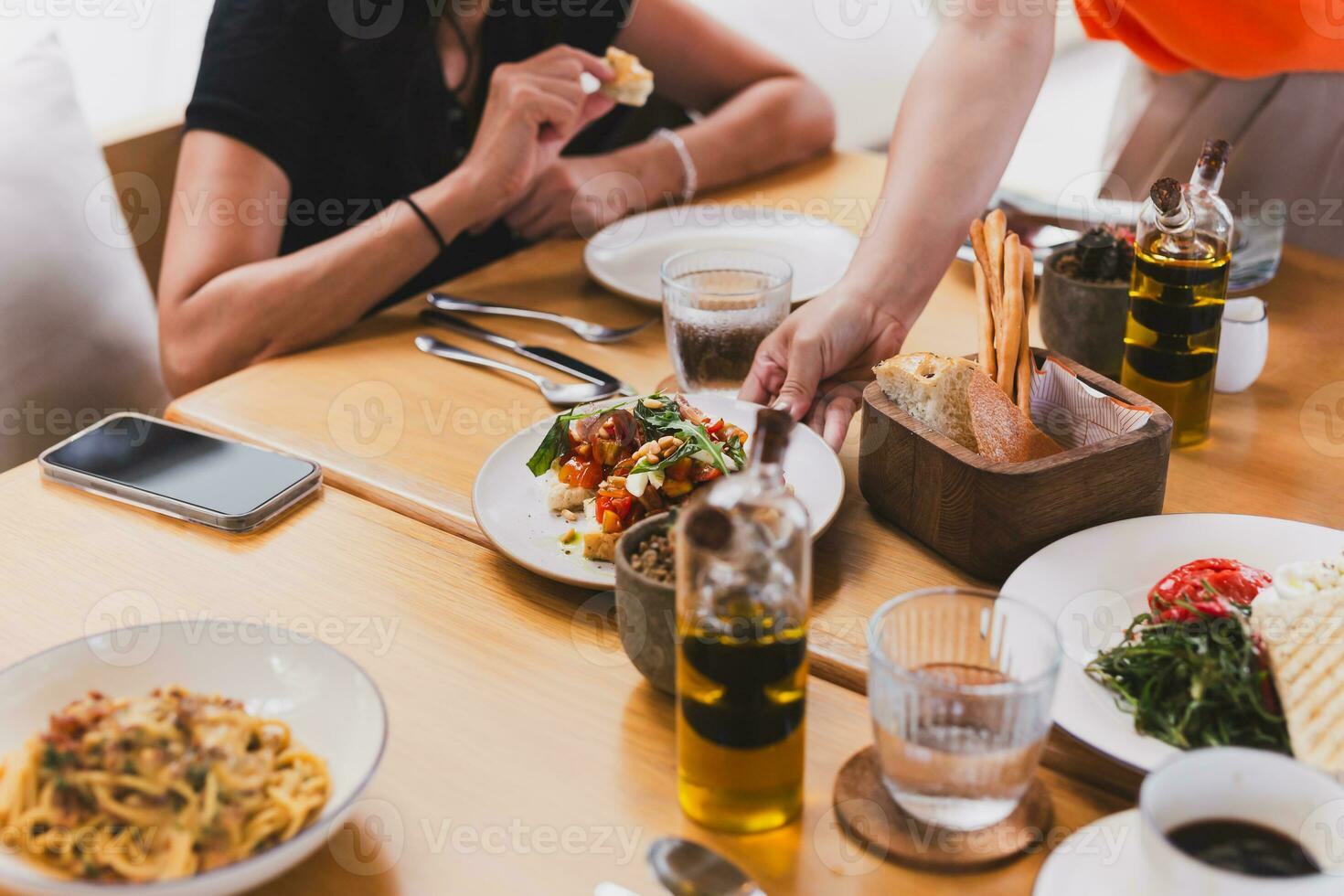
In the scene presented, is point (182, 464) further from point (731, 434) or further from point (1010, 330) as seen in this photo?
point (1010, 330)

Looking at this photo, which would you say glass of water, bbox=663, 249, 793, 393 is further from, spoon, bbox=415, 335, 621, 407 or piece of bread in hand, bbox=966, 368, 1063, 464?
piece of bread in hand, bbox=966, 368, 1063, 464

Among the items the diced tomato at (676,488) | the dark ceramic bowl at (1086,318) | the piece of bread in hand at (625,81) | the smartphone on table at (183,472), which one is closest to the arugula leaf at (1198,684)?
the diced tomato at (676,488)

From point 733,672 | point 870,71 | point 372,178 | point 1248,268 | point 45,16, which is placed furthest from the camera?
point 870,71

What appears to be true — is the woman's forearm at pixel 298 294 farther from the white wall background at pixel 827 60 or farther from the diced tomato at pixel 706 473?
the diced tomato at pixel 706 473

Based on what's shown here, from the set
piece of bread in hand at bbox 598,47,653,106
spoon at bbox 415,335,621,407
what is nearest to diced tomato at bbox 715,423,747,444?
spoon at bbox 415,335,621,407

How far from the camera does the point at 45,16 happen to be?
85.2 inches

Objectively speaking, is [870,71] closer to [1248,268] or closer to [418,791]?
[1248,268]

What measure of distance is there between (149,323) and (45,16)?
91 centimetres

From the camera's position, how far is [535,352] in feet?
4.50

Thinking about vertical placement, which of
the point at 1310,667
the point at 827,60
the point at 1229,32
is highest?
the point at 1229,32

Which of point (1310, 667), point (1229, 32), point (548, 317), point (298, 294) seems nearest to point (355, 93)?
point (298, 294)

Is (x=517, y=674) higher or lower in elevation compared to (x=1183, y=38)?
lower

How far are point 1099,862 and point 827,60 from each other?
332 centimetres

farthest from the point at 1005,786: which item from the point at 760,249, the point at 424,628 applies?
the point at 760,249
